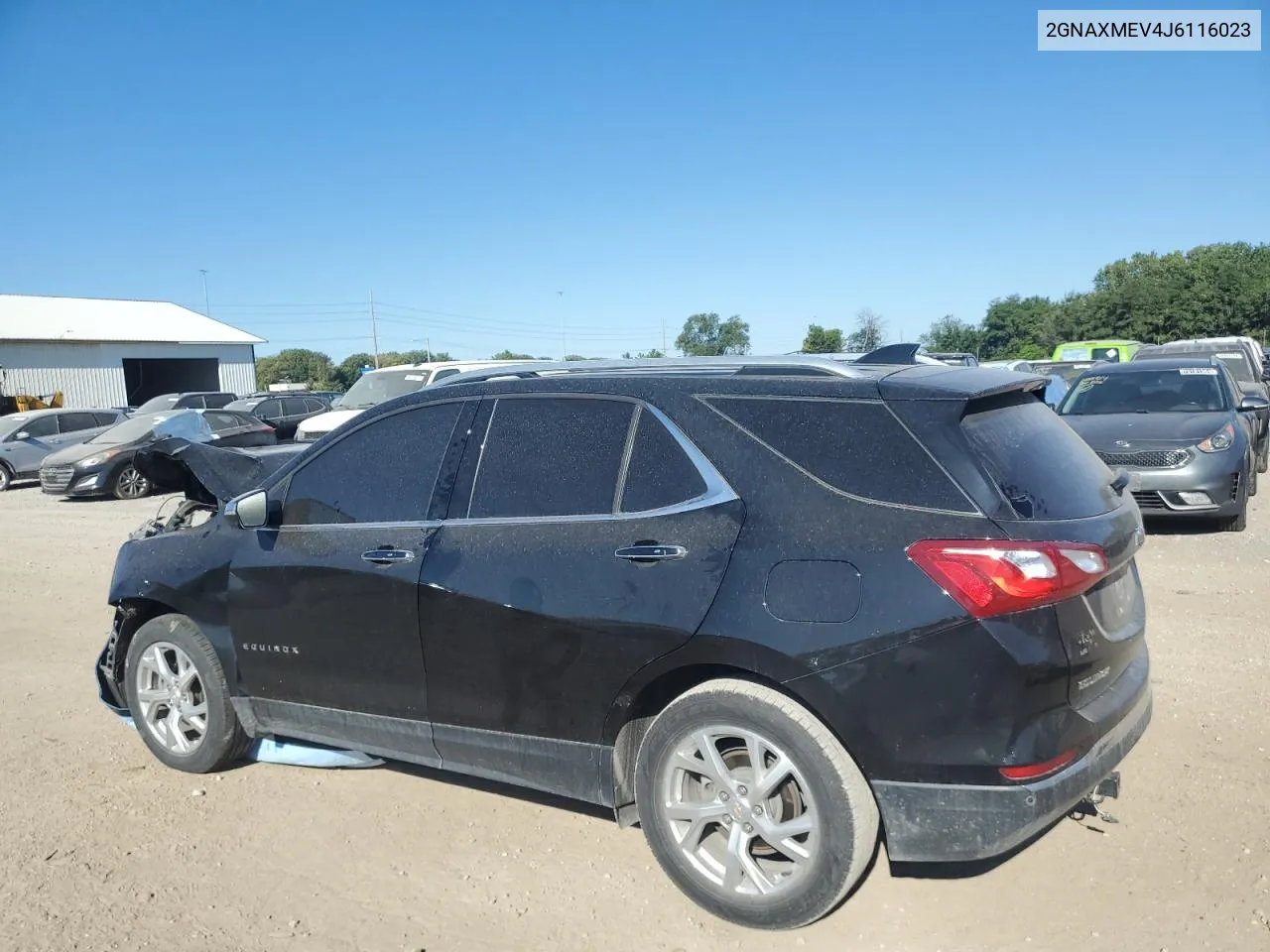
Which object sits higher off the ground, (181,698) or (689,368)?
(689,368)

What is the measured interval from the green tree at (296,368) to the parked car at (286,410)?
65.0m

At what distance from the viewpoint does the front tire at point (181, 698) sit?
4418 millimetres

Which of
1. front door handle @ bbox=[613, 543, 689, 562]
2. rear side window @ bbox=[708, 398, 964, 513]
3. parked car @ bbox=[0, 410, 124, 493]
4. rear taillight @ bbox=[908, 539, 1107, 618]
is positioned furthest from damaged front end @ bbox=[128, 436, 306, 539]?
parked car @ bbox=[0, 410, 124, 493]

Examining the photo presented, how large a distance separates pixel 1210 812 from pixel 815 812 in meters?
1.91

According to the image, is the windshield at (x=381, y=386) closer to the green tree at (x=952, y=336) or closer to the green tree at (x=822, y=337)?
the green tree at (x=822, y=337)

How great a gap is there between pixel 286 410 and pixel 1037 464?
83.8ft

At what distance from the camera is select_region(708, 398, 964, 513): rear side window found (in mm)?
2967

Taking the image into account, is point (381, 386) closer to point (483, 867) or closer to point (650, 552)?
point (483, 867)

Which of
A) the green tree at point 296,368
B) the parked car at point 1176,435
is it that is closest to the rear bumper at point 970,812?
the parked car at point 1176,435

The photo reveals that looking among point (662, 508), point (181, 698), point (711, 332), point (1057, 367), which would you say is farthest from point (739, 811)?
point (711, 332)

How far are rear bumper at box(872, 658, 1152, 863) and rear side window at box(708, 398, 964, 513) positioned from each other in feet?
2.76

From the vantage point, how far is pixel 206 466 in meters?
4.83

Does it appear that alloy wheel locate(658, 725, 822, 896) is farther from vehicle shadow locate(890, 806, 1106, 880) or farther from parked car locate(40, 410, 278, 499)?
parked car locate(40, 410, 278, 499)

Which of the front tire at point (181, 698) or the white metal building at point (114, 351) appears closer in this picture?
the front tire at point (181, 698)
